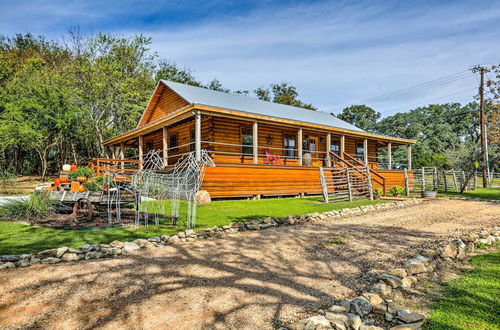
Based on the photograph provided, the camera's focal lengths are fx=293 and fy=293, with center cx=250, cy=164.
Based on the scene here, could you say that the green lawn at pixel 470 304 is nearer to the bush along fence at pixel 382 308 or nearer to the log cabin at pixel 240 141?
the bush along fence at pixel 382 308

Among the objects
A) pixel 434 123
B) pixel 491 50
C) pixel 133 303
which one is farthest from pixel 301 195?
pixel 434 123

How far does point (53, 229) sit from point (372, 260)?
6.20 metres

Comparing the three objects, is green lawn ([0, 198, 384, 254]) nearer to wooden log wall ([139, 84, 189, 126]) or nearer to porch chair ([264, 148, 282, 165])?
porch chair ([264, 148, 282, 165])

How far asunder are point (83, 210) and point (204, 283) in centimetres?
529

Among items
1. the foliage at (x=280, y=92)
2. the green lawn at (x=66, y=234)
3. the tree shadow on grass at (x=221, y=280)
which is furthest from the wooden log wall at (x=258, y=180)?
the foliage at (x=280, y=92)

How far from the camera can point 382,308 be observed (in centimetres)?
287

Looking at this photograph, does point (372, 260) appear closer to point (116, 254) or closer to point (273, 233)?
point (273, 233)

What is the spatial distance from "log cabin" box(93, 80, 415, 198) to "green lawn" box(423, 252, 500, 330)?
327 inches

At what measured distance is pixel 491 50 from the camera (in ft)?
81.4

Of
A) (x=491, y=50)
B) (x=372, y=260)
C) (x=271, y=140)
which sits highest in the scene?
(x=491, y=50)

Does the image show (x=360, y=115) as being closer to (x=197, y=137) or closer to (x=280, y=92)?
(x=280, y=92)

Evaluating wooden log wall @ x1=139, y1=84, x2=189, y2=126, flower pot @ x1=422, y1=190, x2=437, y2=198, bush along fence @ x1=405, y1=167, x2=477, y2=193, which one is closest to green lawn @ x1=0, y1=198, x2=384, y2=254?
flower pot @ x1=422, y1=190, x2=437, y2=198

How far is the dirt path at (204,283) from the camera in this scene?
8.68 ft

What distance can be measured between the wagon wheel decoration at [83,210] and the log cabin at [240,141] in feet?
14.5
